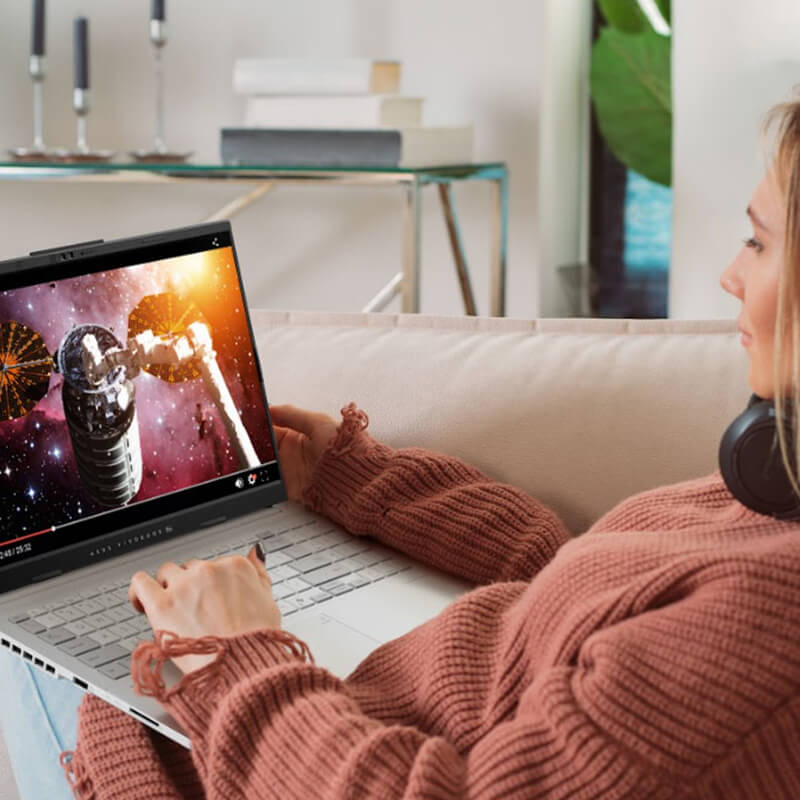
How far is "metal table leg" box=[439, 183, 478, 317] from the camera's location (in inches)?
90.0

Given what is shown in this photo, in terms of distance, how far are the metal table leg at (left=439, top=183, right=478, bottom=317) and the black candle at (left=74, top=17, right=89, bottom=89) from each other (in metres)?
0.71

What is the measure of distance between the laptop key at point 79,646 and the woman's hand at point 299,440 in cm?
31

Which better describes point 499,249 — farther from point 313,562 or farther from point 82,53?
point 313,562

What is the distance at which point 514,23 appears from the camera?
2.37 meters

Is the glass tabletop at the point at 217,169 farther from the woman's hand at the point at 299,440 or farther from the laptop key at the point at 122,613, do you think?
the laptop key at the point at 122,613

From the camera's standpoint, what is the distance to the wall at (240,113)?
7.91 ft

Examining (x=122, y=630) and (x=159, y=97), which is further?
(x=159, y=97)

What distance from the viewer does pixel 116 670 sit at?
0.87m

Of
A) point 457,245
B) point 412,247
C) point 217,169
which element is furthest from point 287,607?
point 457,245

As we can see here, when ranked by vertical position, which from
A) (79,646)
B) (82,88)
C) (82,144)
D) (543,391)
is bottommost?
(79,646)


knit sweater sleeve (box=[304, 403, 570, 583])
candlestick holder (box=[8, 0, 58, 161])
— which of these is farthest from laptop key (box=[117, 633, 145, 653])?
candlestick holder (box=[8, 0, 58, 161])

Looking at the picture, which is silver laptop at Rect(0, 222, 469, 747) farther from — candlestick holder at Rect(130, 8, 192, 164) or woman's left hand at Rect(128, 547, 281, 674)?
candlestick holder at Rect(130, 8, 192, 164)

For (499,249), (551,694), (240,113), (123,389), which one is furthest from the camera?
(240,113)

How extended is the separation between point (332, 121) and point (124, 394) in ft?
4.11
